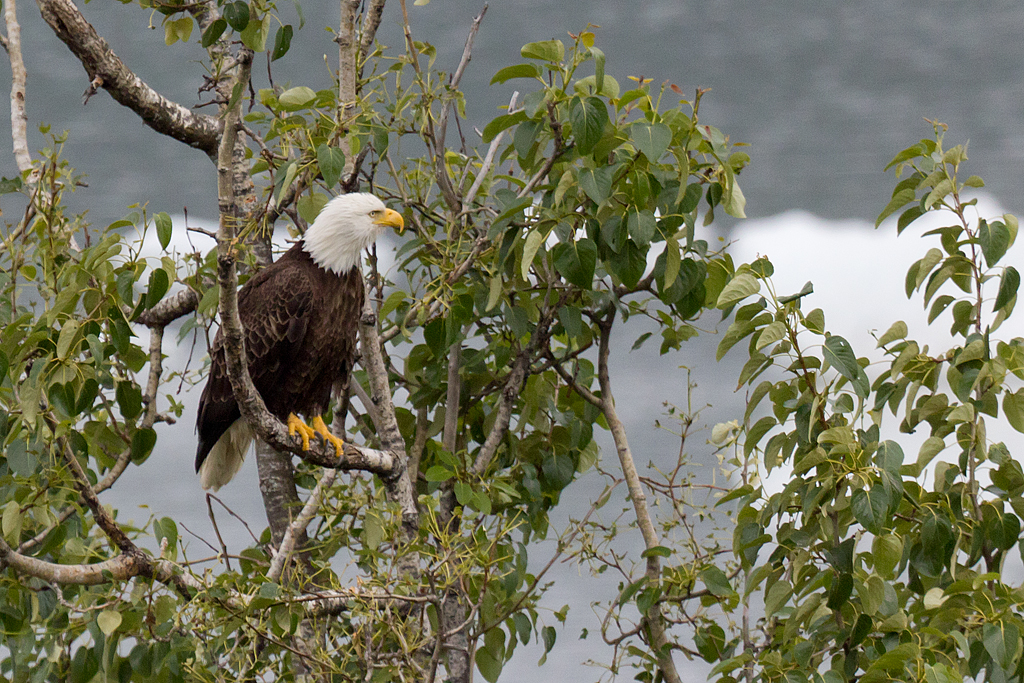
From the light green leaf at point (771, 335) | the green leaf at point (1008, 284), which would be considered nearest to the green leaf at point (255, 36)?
the light green leaf at point (771, 335)

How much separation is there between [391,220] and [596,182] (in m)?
0.89

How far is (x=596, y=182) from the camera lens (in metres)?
2.25

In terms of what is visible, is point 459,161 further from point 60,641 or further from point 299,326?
point 60,641

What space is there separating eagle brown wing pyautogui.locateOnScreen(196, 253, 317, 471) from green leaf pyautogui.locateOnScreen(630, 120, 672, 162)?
4.14 ft

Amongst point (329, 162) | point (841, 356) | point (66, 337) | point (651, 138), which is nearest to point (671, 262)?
point (651, 138)

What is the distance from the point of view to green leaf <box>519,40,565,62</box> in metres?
2.30

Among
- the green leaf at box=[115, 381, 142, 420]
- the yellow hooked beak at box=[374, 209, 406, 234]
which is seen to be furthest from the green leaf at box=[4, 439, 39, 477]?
the yellow hooked beak at box=[374, 209, 406, 234]

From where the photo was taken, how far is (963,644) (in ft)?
6.43

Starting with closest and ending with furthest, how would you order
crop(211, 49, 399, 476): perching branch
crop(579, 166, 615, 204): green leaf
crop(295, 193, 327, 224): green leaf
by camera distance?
crop(211, 49, 399, 476): perching branch → crop(579, 166, 615, 204): green leaf → crop(295, 193, 327, 224): green leaf

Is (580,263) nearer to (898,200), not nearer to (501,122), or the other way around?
(501,122)

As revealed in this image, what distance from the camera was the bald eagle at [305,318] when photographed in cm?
299

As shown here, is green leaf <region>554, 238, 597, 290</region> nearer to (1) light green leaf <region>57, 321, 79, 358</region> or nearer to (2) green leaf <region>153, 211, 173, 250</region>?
(2) green leaf <region>153, 211, 173, 250</region>

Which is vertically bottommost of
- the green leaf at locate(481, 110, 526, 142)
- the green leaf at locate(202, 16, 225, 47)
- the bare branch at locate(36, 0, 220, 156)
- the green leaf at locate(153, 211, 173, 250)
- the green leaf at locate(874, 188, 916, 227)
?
the green leaf at locate(153, 211, 173, 250)

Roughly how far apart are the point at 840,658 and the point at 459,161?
1.83 metres
